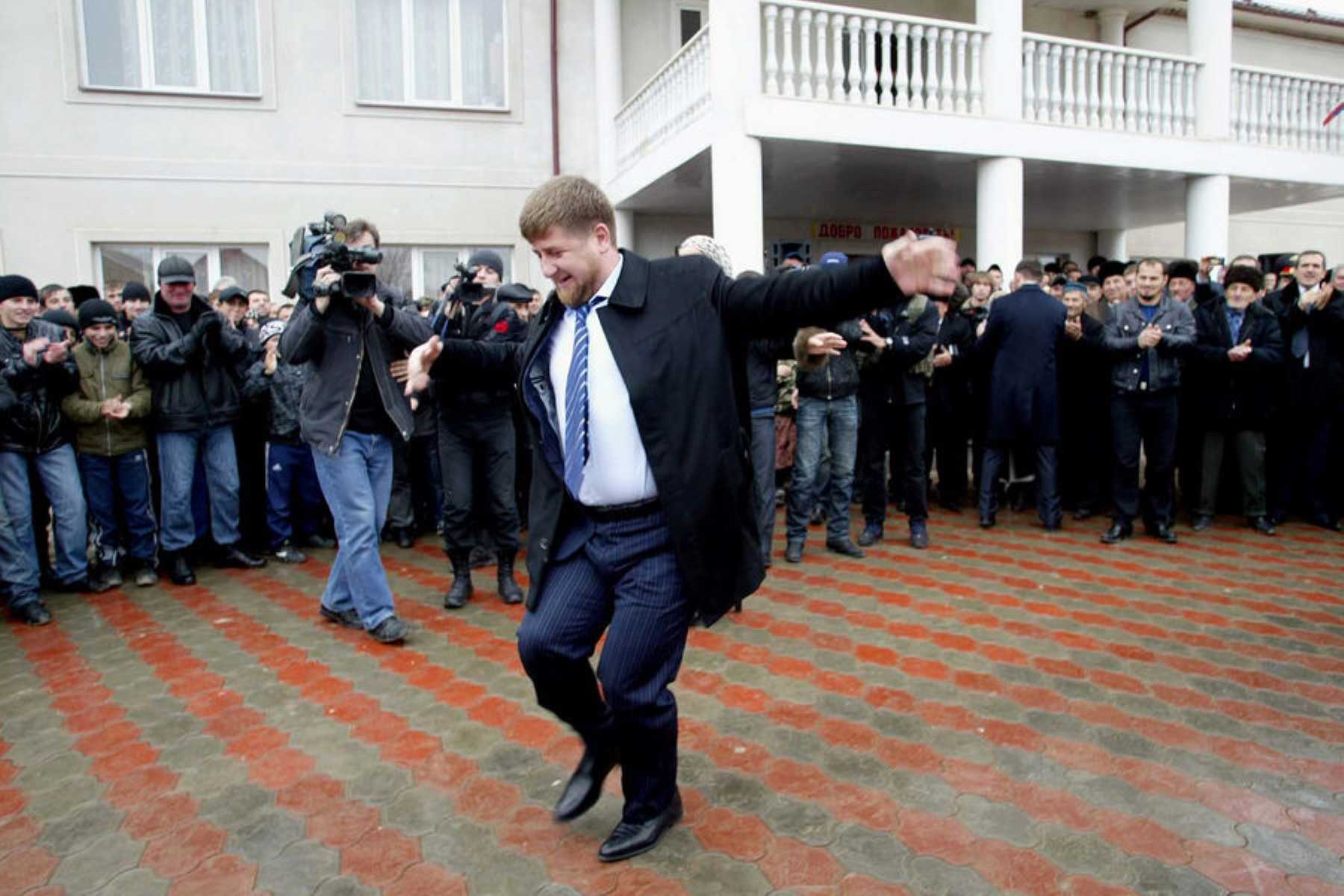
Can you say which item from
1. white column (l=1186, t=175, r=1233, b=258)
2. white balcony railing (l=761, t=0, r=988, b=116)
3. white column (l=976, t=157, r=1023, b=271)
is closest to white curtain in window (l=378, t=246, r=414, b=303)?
white balcony railing (l=761, t=0, r=988, b=116)

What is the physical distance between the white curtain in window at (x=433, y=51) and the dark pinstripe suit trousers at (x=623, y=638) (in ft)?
40.4

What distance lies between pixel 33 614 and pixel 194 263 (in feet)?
26.7

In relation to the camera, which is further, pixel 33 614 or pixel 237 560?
pixel 237 560

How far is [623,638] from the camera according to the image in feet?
8.88

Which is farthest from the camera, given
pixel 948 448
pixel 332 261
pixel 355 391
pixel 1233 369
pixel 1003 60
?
pixel 1003 60

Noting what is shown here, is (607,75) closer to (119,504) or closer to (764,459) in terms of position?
(764,459)

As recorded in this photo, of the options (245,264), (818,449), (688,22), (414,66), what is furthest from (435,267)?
(818,449)

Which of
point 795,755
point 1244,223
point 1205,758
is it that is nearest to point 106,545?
point 795,755

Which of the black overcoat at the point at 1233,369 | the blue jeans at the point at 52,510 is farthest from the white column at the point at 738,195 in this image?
the blue jeans at the point at 52,510

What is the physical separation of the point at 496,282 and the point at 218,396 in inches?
96.4

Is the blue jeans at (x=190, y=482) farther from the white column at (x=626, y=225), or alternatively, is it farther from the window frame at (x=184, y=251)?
the white column at (x=626, y=225)

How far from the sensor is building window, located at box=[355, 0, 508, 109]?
42.8 ft

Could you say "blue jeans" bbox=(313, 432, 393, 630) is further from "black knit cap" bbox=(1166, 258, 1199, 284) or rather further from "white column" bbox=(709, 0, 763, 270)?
"black knit cap" bbox=(1166, 258, 1199, 284)

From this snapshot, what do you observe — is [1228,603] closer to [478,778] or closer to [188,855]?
[478,778]
